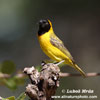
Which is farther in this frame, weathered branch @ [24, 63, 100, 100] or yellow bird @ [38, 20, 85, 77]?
yellow bird @ [38, 20, 85, 77]

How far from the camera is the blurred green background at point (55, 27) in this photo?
6.27 metres

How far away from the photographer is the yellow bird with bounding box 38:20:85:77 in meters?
3.64

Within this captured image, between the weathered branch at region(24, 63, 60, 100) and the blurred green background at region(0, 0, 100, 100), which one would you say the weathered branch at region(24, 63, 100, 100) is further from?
the blurred green background at region(0, 0, 100, 100)

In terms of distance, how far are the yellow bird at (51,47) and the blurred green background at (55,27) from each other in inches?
86.9

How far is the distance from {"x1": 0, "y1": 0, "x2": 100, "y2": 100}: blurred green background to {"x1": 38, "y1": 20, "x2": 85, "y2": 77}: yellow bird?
2.21m

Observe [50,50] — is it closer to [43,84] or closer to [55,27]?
[43,84]

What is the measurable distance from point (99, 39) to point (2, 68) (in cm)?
409

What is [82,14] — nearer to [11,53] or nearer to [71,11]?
[71,11]

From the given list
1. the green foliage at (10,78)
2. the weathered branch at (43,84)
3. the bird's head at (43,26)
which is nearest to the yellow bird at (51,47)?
the bird's head at (43,26)

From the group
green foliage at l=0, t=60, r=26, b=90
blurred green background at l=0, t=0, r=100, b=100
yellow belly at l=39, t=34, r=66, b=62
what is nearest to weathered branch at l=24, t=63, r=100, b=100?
green foliage at l=0, t=60, r=26, b=90

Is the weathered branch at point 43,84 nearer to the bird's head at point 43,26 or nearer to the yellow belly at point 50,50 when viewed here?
the yellow belly at point 50,50

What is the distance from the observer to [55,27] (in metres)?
7.12

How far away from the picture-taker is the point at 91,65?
19.7ft

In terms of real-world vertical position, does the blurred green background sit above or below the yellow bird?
above
